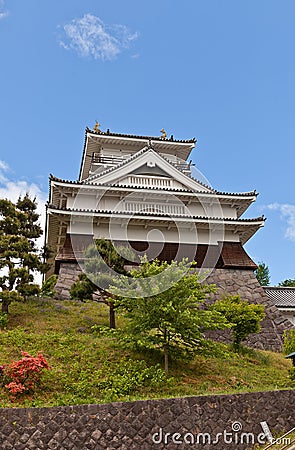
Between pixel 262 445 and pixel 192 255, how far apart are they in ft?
38.7

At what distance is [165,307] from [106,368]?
2091 mm

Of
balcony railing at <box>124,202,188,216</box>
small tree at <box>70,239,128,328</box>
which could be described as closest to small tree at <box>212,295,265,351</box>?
small tree at <box>70,239,128,328</box>

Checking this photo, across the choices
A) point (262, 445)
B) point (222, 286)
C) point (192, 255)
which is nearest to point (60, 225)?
point (192, 255)

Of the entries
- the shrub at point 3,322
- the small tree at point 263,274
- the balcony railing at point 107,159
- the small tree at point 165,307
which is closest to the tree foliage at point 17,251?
the shrub at point 3,322

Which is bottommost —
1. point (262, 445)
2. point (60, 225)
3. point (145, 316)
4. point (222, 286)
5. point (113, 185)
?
point (262, 445)

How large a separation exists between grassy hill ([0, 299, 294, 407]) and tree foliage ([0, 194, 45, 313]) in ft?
2.98

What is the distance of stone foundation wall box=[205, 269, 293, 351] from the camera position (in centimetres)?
1748

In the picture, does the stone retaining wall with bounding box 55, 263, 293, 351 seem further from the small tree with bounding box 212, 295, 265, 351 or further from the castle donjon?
the small tree with bounding box 212, 295, 265, 351

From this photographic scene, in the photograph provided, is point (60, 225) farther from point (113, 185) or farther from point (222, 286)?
point (222, 286)

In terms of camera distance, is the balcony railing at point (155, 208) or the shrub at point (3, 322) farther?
the balcony railing at point (155, 208)

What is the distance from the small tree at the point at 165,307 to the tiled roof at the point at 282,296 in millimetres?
10357

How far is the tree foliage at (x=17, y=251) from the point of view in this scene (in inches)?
561

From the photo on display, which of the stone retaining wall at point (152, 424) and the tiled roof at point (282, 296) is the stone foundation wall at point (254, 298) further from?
the stone retaining wall at point (152, 424)

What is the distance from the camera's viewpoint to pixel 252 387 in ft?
36.6
